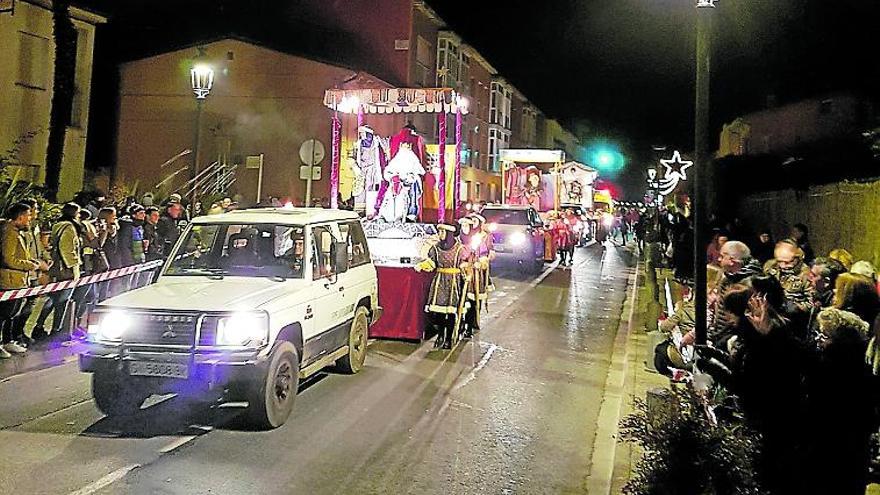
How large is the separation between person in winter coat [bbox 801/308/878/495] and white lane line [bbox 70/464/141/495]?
4.75 meters

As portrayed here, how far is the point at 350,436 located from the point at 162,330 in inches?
74.9

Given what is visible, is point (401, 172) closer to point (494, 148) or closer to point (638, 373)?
point (638, 373)

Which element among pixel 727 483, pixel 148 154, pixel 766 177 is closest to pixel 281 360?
pixel 727 483

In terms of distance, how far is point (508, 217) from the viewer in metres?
25.3

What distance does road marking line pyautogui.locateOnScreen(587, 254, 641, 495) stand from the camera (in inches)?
260

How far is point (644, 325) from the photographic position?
14.2 metres

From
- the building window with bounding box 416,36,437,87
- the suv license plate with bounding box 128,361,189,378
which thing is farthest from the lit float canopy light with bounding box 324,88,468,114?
the building window with bounding box 416,36,437,87

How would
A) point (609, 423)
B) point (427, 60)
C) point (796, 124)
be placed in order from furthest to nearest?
point (427, 60)
point (796, 124)
point (609, 423)

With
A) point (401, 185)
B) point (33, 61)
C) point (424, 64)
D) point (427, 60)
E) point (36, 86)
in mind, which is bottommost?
point (401, 185)

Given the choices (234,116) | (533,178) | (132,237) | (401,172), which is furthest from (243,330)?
(533,178)

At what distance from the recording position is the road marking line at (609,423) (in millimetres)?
6609

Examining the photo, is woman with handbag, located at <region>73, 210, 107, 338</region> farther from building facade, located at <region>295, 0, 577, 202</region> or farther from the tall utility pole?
building facade, located at <region>295, 0, 577, 202</region>

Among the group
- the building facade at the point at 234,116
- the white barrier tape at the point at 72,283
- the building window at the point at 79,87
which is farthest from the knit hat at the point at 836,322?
the building facade at the point at 234,116

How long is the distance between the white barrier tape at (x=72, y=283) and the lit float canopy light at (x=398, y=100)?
4.70 meters
